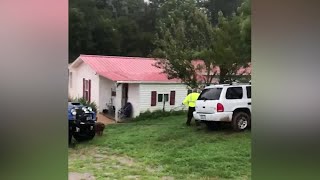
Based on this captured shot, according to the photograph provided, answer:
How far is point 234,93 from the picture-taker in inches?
221

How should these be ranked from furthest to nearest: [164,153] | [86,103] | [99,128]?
1. [99,128]
2. [86,103]
3. [164,153]

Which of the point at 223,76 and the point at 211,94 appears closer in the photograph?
the point at 211,94

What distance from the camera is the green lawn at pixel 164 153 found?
4105 mm

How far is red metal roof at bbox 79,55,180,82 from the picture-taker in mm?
5391

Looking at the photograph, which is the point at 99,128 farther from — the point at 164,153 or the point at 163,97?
the point at 163,97

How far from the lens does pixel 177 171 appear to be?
13.8 ft

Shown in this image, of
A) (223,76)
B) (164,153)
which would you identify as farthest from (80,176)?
(223,76)

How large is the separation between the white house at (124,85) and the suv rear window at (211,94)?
22.9 inches

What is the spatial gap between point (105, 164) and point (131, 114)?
1.59 m

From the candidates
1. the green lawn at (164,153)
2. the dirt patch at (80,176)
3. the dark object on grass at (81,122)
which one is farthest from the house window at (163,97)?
the dirt patch at (80,176)

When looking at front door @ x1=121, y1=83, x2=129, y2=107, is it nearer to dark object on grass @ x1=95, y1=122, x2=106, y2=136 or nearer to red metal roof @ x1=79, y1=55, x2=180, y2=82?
red metal roof @ x1=79, y1=55, x2=180, y2=82

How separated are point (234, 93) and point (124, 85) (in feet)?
5.63

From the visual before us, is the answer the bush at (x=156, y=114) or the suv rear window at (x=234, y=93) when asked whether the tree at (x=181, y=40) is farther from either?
the suv rear window at (x=234, y=93)
